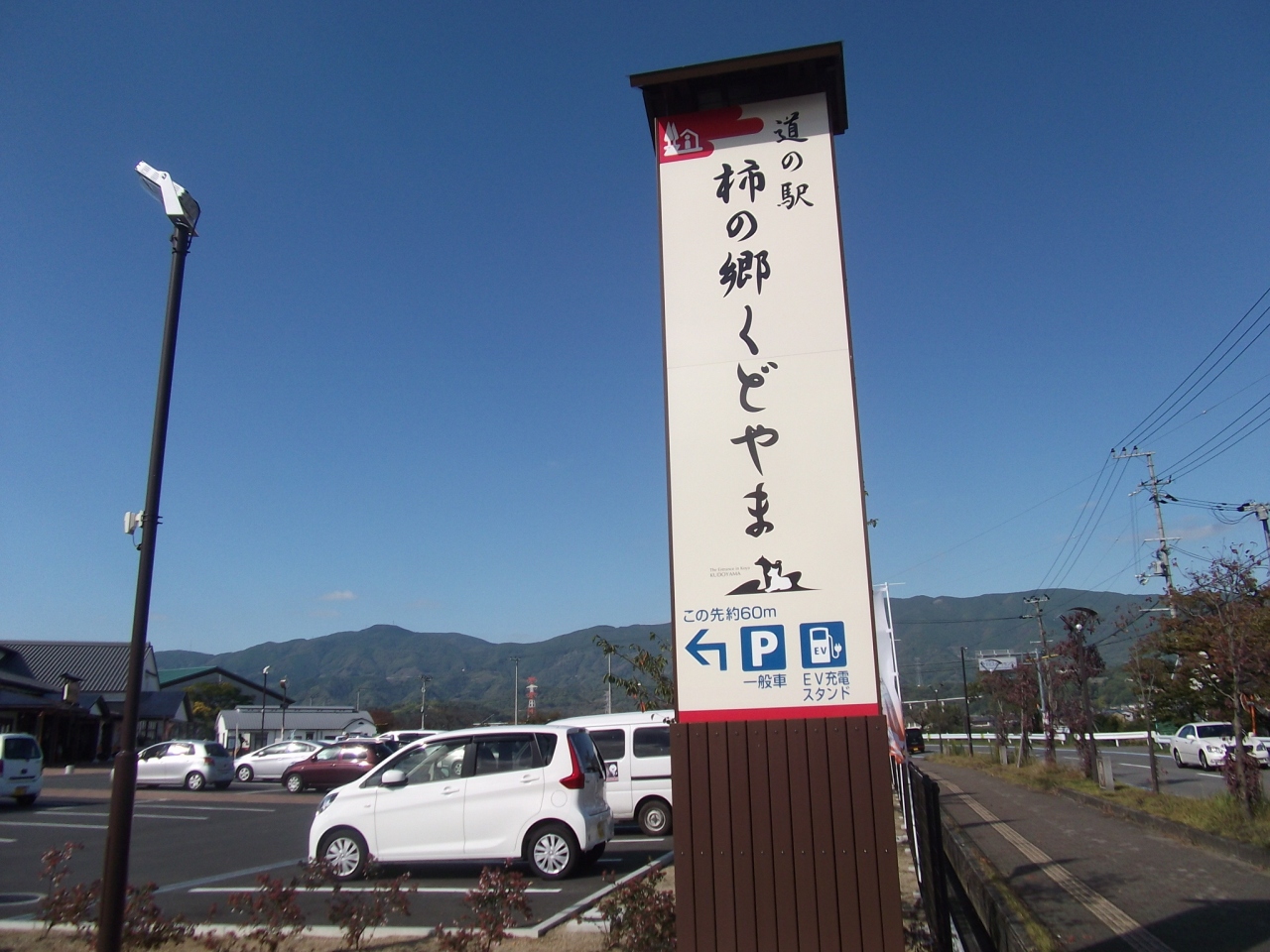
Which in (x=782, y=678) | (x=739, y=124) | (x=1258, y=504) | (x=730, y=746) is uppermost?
(x=1258, y=504)

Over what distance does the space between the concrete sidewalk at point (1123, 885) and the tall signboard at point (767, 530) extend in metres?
3.88

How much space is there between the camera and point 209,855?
12516mm

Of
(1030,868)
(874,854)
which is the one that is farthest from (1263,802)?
(874,854)

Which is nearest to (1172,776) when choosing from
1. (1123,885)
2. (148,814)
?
(1123,885)

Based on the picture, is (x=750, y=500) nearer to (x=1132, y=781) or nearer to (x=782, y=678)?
(x=782, y=678)

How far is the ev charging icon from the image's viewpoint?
5.02m

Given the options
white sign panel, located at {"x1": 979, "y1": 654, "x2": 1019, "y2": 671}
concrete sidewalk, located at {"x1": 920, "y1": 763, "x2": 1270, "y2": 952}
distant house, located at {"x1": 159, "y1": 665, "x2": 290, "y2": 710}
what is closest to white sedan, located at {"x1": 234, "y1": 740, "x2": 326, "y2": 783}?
concrete sidewalk, located at {"x1": 920, "y1": 763, "x2": 1270, "y2": 952}

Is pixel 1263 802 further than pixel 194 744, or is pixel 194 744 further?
pixel 194 744

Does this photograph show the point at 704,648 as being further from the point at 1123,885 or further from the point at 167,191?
the point at 1123,885

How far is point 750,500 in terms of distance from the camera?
523 centimetres

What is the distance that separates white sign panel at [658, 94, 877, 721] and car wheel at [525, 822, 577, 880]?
5.26 meters

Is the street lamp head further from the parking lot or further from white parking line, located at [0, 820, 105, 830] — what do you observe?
white parking line, located at [0, 820, 105, 830]

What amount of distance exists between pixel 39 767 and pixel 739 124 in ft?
72.6

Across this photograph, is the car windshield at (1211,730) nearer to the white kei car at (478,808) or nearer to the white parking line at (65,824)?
the white kei car at (478,808)
